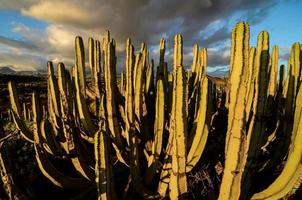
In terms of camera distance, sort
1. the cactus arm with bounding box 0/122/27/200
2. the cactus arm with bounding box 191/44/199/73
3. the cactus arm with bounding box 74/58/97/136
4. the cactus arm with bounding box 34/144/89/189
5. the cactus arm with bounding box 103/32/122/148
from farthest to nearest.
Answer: the cactus arm with bounding box 191/44/199/73
the cactus arm with bounding box 74/58/97/136
the cactus arm with bounding box 103/32/122/148
the cactus arm with bounding box 34/144/89/189
the cactus arm with bounding box 0/122/27/200

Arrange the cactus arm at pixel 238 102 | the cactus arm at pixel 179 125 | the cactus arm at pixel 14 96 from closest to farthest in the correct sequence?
the cactus arm at pixel 238 102 < the cactus arm at pixel 179 125 < the cactus arm at pixel 14 96

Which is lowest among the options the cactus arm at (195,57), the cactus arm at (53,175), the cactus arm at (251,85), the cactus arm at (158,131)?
the cactus arm at (53,175)

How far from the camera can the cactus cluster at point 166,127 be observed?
268 centimetres

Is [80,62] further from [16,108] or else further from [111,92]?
[16,108]

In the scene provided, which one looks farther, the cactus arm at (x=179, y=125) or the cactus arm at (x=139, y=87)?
the cactus arm at (x=139, y=87)

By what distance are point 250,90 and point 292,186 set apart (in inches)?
39.1

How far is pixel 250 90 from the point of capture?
3355 millimetres

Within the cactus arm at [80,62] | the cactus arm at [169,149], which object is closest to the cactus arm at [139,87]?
the cactus arm at [169,149]

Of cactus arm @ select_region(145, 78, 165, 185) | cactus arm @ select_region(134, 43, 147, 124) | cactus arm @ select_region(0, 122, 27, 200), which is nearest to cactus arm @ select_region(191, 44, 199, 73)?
cactus arm @ select_region(134, 43, 147, 124)

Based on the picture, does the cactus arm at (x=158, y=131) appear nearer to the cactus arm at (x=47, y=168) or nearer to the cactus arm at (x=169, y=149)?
the cactus arm at (x=169, y=149)

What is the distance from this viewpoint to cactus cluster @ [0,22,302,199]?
2.68 metres

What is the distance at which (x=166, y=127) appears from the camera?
4.49 meters

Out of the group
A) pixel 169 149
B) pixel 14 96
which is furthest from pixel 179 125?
pixel 14 96

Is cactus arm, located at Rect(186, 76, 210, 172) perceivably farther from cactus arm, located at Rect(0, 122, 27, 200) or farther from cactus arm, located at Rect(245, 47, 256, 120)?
cactus arm, located at Rect(0, 122, 27, 200)
